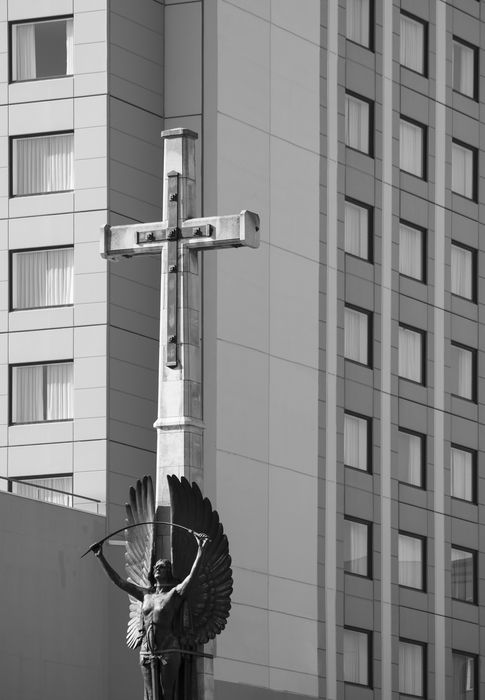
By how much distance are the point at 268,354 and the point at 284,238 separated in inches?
161

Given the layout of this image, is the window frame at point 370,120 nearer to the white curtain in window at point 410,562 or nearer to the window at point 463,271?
the window at point 463,271

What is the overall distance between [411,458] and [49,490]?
18.4m

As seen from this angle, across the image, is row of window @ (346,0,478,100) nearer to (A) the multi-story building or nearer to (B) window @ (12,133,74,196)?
(A) the multi-story building

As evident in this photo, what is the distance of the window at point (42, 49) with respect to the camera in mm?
71625

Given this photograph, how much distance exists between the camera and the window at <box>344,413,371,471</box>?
78.3 m

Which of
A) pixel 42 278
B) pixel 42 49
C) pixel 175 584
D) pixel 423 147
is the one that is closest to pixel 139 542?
pixel 175 584

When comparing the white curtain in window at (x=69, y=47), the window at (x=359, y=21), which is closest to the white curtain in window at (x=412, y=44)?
the window at (x=359, y=21)

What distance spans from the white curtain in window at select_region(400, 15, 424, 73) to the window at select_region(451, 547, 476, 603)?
1744 cm

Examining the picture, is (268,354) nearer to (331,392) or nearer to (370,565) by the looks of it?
(331,392)

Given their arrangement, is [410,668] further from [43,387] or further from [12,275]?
[12,275]

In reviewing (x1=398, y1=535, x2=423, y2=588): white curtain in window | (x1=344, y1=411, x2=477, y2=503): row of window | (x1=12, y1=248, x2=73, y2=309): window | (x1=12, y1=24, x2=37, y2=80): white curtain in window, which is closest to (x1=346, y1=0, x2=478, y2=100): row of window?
(x1=12, y1=24, x2=37, y2=80): white curtain in window

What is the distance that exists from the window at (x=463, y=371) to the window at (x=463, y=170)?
5.75 metres

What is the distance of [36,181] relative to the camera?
71375 millimetres

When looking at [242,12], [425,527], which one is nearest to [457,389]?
[425,527]
